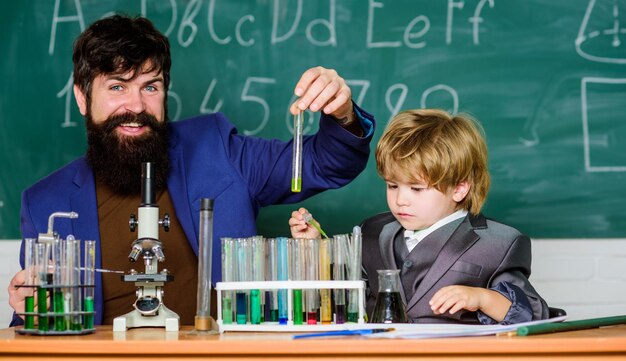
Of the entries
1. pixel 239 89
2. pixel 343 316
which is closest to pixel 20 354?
pixel 343 316

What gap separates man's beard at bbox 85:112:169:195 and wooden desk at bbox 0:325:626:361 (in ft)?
3.84

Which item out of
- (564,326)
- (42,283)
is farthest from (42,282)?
(564,326)

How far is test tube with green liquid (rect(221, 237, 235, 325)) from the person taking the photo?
1.65 meters

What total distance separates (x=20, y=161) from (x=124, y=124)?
0.65 metres

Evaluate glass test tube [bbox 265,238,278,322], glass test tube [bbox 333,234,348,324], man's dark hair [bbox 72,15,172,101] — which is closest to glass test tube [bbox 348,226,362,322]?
glass test tube [bbox 333,234,348,324]

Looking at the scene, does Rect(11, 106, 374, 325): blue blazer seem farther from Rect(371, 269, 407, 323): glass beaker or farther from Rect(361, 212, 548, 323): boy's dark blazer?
Rect(371, 269, 407, 323): glass beaker

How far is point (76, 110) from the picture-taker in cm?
307

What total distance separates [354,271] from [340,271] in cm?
3

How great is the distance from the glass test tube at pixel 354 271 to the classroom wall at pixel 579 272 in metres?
1.48

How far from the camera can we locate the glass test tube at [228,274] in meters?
1.65

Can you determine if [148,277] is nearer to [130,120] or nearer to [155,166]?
[155,166]

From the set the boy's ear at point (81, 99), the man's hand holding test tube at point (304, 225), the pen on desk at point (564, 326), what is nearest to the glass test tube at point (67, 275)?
the man's hand holding test tube at point (304, 225)

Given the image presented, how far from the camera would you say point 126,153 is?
2.60 metres

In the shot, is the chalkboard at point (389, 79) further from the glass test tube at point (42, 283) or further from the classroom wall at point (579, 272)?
the glass test tube at point (42, 283)
